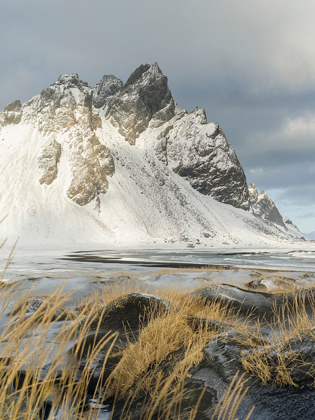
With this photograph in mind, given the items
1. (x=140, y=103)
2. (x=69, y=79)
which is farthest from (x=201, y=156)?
(x=69, y=79)

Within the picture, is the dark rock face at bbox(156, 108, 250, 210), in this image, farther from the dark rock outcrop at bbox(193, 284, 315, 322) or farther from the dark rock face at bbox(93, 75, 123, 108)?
the dark rock outcrop at bbox(193, 284, 315, 322)

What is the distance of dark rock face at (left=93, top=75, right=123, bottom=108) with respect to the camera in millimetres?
146500

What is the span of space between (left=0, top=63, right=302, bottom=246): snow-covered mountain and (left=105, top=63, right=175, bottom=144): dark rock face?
389mm

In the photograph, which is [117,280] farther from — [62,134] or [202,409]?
[62,134]

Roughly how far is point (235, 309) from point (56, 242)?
5892 centimetres

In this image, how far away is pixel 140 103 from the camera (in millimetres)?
130000

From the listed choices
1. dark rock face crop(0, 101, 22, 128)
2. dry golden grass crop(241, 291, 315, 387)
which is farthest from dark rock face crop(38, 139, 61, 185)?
dry golden grass crop(241, 291, 315, 387)

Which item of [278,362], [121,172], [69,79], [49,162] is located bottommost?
[278,362]

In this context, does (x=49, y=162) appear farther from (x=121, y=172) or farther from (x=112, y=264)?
(x=112, y=264)

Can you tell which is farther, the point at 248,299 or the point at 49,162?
the point at 49,162

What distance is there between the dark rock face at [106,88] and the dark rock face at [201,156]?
35.1 metres

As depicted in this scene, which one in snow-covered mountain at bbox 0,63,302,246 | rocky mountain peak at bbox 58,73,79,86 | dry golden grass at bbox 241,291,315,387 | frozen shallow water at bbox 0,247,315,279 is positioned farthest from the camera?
rocky mountain peak at bbox 58,73,79,86

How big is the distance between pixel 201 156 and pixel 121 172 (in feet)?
138

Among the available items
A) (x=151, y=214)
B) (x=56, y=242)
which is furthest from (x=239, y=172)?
(x=56, y=242)
